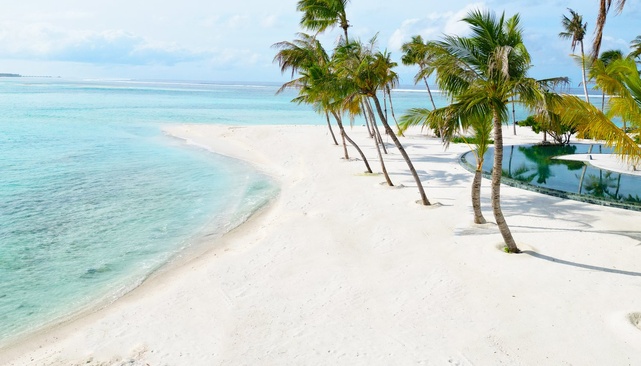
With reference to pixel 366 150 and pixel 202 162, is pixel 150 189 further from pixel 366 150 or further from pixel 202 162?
pixel 366 150

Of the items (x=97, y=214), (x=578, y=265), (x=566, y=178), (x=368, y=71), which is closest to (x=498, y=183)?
(x=578, y=265)

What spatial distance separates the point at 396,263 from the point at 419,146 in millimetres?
19027

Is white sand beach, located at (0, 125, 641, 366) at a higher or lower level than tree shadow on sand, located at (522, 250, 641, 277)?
lower

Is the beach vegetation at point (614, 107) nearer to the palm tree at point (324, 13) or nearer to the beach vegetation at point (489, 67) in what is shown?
the beach vegetation at point (489, 67)

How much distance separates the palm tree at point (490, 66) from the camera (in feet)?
29.3

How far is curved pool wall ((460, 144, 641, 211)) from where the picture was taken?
1462 cm

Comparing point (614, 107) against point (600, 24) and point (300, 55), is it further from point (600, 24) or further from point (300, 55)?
point (300, 55)

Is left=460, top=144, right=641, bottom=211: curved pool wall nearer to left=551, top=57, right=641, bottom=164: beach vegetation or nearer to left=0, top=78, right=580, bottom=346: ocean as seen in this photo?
left=551, top=57, right=641, bottom=164: beach vegetation

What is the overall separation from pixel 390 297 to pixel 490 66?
4907 millimetres

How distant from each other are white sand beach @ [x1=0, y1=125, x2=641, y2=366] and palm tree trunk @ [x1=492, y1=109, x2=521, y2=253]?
0.34m

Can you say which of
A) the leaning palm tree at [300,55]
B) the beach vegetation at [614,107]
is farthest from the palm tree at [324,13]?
Answer: the beach vegetation at [614,107]

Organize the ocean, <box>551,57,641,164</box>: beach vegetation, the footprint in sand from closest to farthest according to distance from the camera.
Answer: the footprint in sand, <box>551,57,641,164</box>: beach vegetation, the ocean

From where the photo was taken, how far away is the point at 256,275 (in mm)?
10531

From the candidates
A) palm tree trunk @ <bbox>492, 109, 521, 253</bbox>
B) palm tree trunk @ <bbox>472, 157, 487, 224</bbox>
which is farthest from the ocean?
palm tree trunk @ <bbox>492, 109, 521, 253</bbox>
